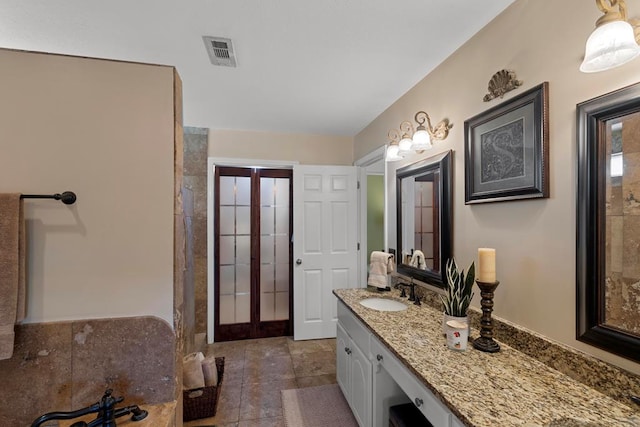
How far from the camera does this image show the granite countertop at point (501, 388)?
0.86 metres

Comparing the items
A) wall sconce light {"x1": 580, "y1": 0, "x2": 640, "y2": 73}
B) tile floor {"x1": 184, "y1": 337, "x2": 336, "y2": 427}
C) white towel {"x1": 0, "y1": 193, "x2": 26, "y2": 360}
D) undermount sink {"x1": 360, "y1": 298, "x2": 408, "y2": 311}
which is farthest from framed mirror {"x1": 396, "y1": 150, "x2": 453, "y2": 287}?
white towel {"x1": 0, "y1": 193, "x2": 26, "y2": 360}

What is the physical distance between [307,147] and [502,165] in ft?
7.96

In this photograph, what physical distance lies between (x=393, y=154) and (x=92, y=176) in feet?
6.53

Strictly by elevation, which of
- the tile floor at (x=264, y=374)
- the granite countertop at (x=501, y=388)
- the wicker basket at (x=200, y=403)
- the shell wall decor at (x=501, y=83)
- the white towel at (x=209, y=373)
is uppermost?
the shell wall decor at (x=501, y=83)

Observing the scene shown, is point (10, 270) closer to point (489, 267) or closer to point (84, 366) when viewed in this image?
point (84, 366)

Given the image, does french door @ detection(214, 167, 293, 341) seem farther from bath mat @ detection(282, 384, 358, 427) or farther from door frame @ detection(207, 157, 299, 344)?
bath mat @ detection(282, 384, 358, 427)

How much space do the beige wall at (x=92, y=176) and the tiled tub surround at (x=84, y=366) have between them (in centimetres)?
6

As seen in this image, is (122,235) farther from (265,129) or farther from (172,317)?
(265,129)

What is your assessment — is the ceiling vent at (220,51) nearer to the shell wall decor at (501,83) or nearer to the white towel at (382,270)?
the shell wall decor at (501,83)

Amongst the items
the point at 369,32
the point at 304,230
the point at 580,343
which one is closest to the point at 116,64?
the point at 369,32

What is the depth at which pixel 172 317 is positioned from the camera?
1208mm

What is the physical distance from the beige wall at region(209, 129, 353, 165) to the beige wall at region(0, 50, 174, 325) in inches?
85.2

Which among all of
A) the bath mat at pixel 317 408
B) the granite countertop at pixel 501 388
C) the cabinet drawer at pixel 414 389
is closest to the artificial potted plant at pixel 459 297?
the granite countertop at pixel 501 388

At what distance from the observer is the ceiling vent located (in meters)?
1.68
